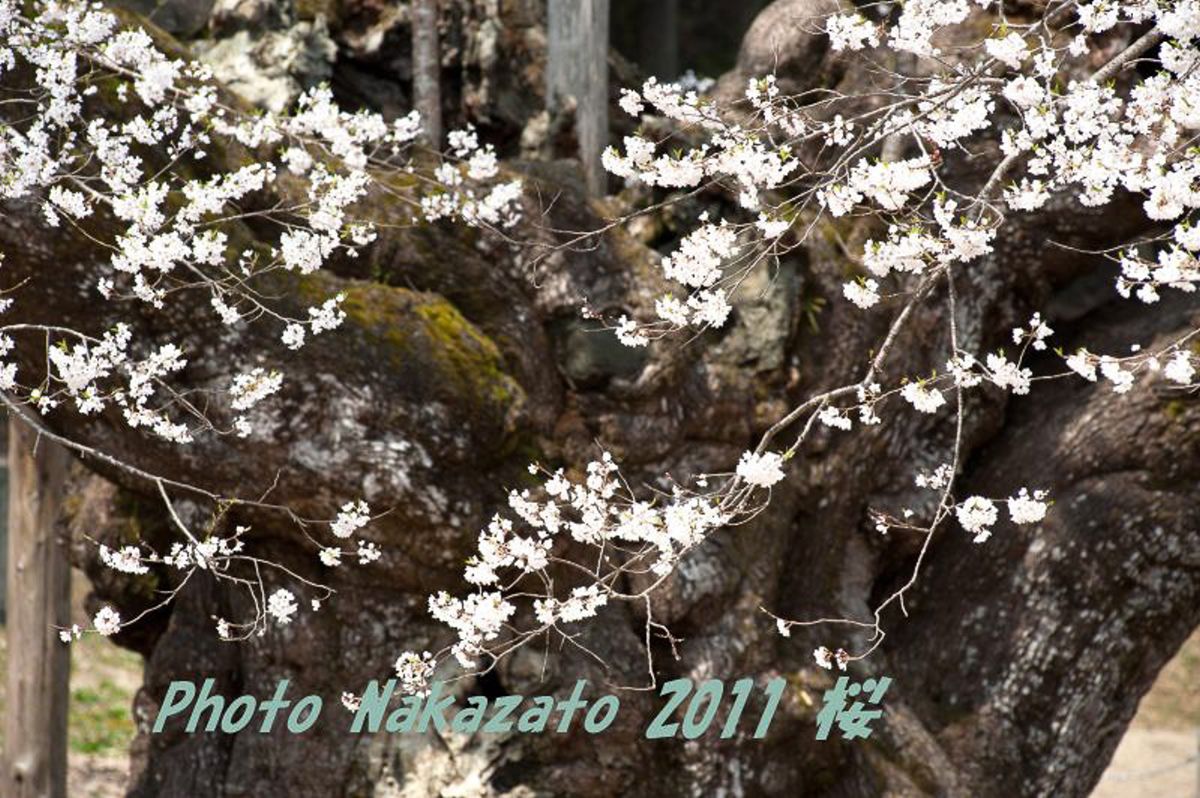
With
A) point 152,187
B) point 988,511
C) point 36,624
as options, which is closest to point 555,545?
point 988,511

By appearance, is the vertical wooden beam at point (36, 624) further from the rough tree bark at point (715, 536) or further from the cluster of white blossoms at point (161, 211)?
the cluster of white blossoms at point (161, 211)

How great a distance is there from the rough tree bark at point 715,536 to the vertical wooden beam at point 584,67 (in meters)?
0.42

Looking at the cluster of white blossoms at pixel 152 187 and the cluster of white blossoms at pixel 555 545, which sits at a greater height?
the cluster of white blossoms at pixel 152 187

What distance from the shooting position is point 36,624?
6.91 meters

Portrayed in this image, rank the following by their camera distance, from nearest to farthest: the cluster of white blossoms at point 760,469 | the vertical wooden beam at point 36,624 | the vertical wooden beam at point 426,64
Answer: the cluster of white blossoms at point 760,469
the vertical wooden beam at point 426,64
the vertical wooden beam at point 36,624

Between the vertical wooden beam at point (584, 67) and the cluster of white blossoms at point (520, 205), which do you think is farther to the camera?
the vertical wooden beam at point (584, 67)

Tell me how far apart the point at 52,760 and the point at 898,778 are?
402cm

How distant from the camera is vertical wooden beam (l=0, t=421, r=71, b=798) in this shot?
22.0 feet

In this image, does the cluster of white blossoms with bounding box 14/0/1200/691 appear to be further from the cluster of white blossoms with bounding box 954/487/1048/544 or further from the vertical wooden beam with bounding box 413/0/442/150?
the vertical wooden beam with bounding box 413/0/442/150

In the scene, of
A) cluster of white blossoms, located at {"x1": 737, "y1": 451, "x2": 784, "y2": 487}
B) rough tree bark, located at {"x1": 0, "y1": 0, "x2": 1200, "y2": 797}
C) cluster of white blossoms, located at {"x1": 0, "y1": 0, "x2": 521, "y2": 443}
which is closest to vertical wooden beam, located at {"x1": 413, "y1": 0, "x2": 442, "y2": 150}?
rough tree bark, located at {"x1": 0, "y1": 0, "x2": 1200, "y2": 797}

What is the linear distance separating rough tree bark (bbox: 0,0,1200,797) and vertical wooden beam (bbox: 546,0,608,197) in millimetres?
421

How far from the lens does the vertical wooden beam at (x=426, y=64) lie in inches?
246

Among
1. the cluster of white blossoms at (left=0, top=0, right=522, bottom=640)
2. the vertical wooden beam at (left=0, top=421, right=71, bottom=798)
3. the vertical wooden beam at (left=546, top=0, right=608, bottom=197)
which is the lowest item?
the vertical wooden beam at (left=0, top=421, right=71, bottom=798)

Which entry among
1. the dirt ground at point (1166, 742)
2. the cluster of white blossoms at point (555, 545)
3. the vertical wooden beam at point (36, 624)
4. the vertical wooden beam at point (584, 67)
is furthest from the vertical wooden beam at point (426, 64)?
the dirt ground at point (1166, 742)
